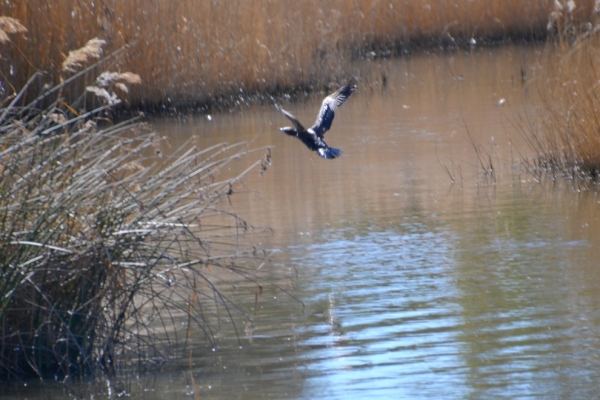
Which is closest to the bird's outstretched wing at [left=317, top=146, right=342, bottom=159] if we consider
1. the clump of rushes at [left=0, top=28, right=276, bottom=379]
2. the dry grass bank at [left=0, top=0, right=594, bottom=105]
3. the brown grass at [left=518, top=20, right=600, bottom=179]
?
the clump of rushes at [left=0, top=28, right=276, bottom=379]

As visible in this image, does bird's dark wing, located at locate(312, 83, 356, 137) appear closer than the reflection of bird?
No

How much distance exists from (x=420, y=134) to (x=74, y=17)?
159 inches

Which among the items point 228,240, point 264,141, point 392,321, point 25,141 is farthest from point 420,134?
point 25,141

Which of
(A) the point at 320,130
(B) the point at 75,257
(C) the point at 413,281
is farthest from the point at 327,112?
(B) the point at 75,257

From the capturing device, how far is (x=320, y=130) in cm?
582

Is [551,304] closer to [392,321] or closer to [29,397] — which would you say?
[392,321]

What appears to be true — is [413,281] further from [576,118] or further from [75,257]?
[576,118]

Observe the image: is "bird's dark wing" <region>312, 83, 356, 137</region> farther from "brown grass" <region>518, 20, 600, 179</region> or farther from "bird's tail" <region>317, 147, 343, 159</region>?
"brown grass" <region>518, 20, 600, 179</region>

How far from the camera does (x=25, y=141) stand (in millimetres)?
4164

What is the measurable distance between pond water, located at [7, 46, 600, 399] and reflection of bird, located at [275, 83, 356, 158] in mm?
630

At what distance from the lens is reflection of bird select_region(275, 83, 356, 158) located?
17.7 feet

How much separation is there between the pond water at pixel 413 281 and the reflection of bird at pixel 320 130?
630 millimetres

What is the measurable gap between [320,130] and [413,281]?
1030 mm

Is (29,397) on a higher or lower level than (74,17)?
lower
